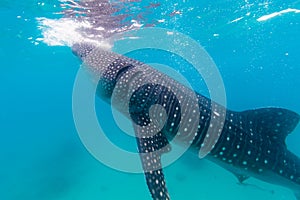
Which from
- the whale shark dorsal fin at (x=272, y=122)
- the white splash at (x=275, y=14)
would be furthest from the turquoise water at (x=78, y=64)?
the whale shark dorsal fin at (x=272, y=122)

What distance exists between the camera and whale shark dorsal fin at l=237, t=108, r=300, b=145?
5.00m

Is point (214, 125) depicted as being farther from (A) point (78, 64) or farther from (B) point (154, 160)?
(A) point (78, 64)

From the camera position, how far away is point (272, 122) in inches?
199

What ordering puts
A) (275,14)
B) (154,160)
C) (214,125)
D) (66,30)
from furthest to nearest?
(275,14) → (66,30) → (214,125) → (154,160)

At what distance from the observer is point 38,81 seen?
36.3m

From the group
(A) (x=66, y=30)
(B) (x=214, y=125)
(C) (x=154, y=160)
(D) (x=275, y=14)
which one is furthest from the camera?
(D) (x=275, y=14)

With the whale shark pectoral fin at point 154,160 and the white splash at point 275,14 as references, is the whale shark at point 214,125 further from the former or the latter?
the white splash at point 275,14

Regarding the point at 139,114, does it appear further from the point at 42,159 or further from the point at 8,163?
the point at 8,163

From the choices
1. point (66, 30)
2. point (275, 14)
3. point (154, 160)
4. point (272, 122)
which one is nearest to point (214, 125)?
point (272, 122)

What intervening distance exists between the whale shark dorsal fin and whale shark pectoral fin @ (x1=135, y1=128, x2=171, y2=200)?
5.24 feet

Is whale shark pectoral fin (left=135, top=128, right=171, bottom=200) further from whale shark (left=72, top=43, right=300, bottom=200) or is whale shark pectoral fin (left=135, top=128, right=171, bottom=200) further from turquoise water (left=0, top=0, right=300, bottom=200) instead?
turquoise water (left=0, top=0, right=300, bottom=200)

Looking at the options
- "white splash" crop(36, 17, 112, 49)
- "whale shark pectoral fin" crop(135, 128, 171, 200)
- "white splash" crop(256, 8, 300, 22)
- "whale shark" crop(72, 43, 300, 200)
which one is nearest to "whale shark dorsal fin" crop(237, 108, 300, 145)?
"whale shark" crop(72, 43, 300, 200)

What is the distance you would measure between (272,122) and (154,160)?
7.58ft

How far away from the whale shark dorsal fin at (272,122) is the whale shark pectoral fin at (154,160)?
5.24ft
